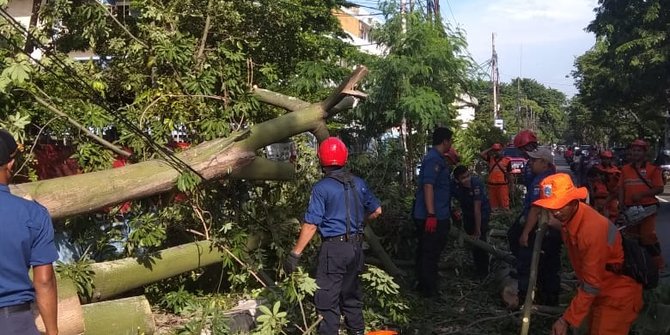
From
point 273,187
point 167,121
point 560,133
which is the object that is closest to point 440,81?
point 273,187

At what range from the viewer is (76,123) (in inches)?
206

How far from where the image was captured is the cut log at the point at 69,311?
4.03 meters

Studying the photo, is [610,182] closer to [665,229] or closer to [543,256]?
[665,229]

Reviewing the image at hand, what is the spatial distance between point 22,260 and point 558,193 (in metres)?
2.65

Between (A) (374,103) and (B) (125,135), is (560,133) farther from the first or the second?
(B) (125,135)

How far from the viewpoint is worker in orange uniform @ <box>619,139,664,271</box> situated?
718cm

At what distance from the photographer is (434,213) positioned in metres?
6.18

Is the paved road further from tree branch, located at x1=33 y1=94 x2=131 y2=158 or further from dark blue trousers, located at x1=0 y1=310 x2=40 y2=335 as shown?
dark blue trousers, located at x1=0 y1=310 x2=40 y2=335

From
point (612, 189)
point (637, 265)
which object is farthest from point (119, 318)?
point (612, 189)

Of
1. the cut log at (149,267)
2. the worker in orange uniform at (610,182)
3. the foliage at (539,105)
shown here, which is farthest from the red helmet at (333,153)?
the foliage at (539,105)

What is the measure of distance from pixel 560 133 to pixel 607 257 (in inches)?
4725

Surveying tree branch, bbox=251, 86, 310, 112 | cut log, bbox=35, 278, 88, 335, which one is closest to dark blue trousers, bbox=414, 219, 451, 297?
tree branch, bbox=251, 86, 310, 112

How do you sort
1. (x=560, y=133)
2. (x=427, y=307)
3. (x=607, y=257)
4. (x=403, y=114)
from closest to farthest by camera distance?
(x=607, y=257), (x=427, y=307), (x=403, y=114), (x=560, y=133)

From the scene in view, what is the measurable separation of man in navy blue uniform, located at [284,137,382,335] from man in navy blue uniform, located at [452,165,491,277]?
3198mm
